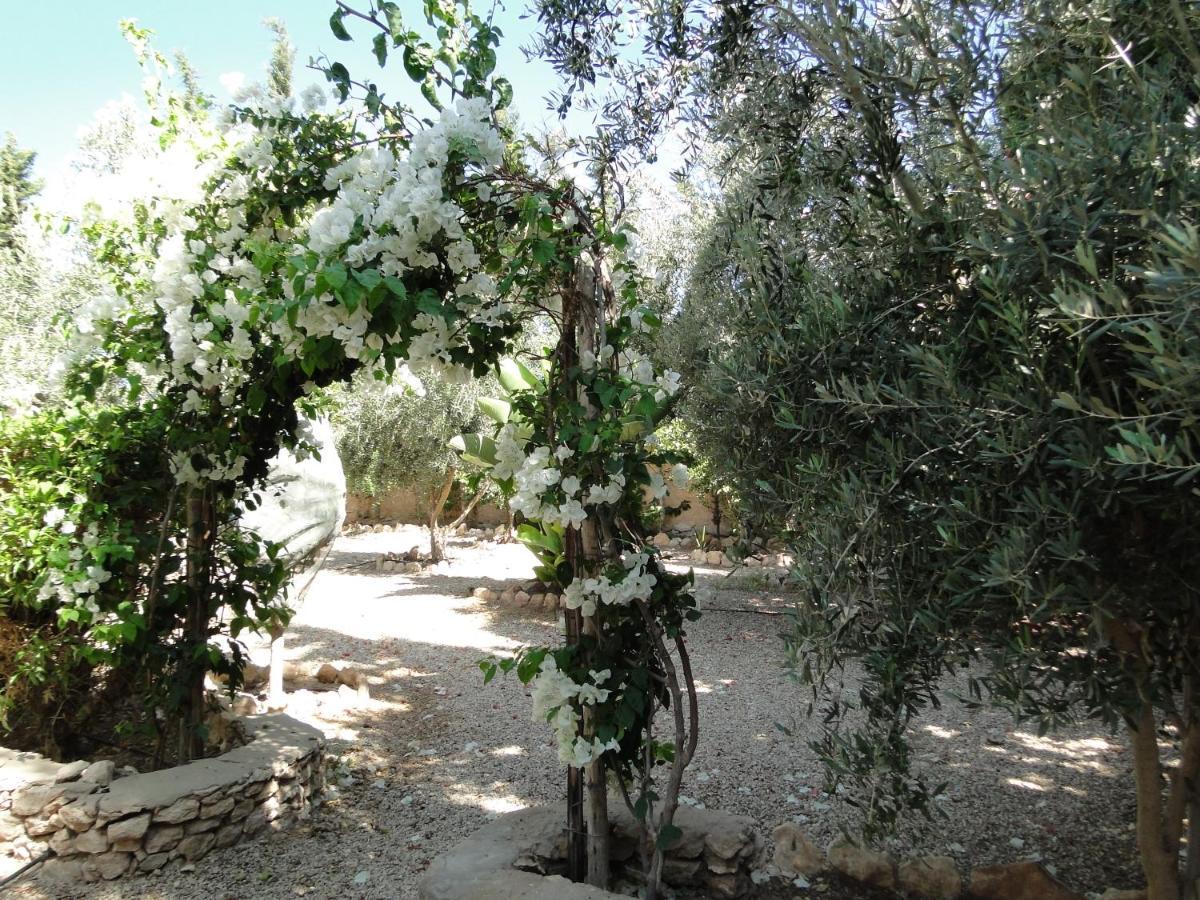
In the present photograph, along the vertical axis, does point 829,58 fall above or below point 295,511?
above

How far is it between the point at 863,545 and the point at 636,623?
1.21 m

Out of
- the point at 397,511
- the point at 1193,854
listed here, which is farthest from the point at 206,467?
the point at 397,511

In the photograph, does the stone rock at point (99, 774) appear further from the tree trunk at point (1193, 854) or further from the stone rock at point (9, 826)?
the tree trunk at point (1193, 854)

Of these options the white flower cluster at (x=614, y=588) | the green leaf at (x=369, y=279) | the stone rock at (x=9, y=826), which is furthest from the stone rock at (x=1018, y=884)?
the stone rock at (x=9, y=826)

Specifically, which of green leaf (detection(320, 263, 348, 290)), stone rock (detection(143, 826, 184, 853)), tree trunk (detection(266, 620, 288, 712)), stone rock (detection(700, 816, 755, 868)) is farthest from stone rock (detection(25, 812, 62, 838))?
green leaf (detection(320, 263, 348, 290))

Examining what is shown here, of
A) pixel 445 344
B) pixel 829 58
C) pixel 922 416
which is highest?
pixel 829 58

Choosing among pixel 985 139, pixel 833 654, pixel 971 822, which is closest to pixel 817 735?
pixel 971 822

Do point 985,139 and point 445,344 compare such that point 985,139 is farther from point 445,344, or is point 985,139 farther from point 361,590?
point 361,590

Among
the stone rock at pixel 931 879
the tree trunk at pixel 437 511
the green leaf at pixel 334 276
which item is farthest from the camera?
the tree trunk at pixel 437 511

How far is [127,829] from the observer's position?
3.82m

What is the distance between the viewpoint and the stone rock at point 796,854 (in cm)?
370

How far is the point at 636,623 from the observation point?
10.2 ft

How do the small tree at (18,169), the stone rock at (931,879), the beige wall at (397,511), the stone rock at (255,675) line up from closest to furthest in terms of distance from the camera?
the stone rock at (931,879), the stone rock at (255,675), the small tree at (18,169), the beige wall at (397,511)

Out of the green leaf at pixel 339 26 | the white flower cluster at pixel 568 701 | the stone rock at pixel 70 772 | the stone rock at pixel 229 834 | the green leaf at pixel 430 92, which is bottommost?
the stone rock at pixel 229 834
